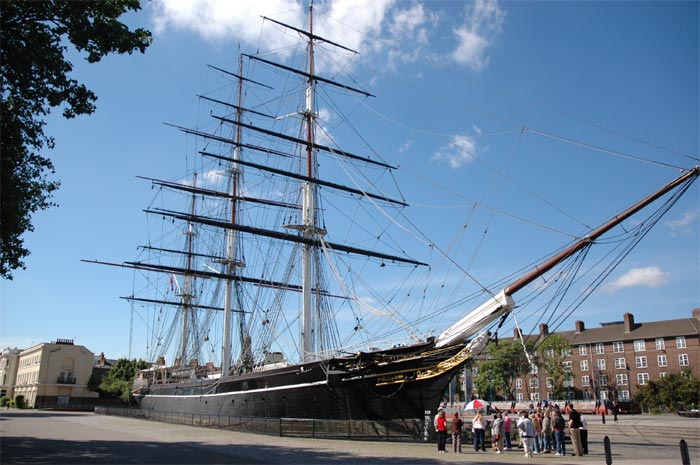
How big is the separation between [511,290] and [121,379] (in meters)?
59.7

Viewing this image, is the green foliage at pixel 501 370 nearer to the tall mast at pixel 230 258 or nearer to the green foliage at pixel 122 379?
the tall mast at pixel 230 258

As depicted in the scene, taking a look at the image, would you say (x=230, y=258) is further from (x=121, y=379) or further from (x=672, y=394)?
(x=672, y=394)

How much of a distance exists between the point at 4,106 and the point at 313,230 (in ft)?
62.6

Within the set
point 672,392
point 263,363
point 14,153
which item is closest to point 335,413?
point 263,363

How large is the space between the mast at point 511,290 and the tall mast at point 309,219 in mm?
7145

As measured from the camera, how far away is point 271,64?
3281cm

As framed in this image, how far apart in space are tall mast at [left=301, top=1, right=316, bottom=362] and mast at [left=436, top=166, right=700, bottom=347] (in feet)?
23.4

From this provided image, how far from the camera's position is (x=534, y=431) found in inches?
615

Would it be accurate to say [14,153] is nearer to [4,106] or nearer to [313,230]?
[4,106]

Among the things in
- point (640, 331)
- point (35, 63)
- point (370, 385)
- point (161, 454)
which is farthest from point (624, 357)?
point (35, 63)

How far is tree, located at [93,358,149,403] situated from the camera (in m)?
63.6

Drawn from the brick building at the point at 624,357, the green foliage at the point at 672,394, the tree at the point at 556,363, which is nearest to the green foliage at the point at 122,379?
the tree at the point at 556,363

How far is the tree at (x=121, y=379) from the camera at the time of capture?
63.6 meters

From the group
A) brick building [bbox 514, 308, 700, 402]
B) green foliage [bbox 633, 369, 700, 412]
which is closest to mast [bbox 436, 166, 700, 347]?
green foliage [bbox 633, 369, 700, 412]
